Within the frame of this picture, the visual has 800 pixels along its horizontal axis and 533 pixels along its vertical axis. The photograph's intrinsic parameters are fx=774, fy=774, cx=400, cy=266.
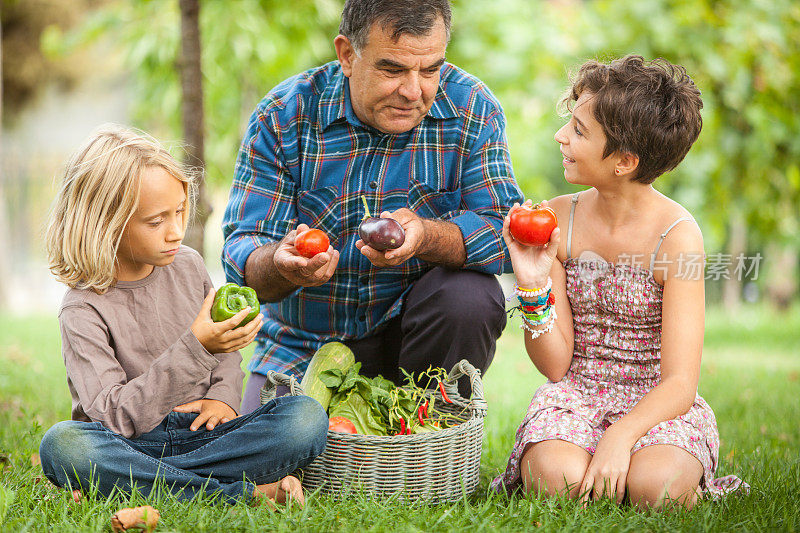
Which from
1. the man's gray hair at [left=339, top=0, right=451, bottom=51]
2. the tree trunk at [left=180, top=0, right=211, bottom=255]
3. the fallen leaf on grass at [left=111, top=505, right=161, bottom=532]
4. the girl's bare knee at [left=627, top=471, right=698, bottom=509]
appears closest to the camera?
the fallen leaf on grass at [left=111, top=505, right=161, bottom=532]

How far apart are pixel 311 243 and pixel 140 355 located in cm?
75

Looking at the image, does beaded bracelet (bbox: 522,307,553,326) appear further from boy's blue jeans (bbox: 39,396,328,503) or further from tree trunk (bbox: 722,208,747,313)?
tree trunk (bbox: 722,208,747,313)

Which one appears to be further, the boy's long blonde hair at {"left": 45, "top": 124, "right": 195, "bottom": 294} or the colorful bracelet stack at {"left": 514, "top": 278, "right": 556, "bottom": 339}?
the colorful bracelet stack at {"left": 514, "top": 278, "right": 556, "bottom": 339}

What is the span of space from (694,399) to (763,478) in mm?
505

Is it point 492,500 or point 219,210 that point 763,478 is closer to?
point 492,500

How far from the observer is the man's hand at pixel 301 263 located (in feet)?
9.02

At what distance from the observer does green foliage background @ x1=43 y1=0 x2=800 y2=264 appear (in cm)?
629

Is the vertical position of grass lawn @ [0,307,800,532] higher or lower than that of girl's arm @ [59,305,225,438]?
lower

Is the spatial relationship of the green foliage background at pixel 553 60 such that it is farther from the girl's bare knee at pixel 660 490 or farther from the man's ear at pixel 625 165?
the girl's bare knee at pixel 660 490

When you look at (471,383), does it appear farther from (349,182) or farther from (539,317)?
(349,182)

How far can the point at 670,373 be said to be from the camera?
2773mm

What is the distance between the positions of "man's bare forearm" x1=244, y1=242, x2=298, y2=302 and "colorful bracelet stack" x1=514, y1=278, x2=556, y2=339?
0.90 meters

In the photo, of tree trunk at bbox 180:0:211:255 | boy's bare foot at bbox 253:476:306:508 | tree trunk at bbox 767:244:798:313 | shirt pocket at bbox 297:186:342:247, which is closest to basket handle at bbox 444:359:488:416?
boy's bare foot at bbox 253:476:306:508

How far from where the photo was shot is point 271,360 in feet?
11.2
